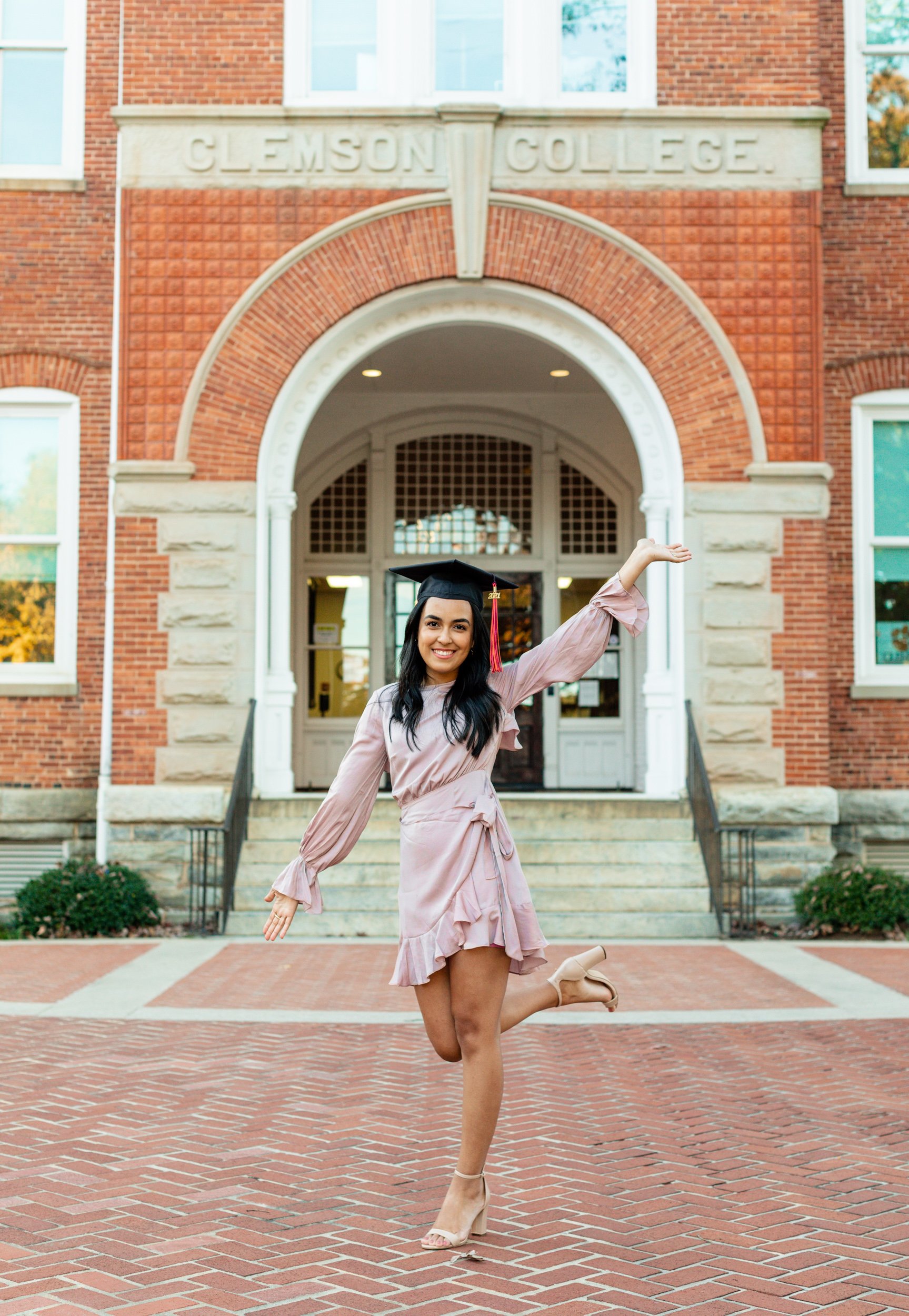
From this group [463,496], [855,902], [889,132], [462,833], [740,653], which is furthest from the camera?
[463,496]

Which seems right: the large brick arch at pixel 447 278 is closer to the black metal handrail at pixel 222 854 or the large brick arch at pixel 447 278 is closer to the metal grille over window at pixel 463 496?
the black metal handrail at pixel 222 854

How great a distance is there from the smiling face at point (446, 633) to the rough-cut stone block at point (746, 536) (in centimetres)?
856

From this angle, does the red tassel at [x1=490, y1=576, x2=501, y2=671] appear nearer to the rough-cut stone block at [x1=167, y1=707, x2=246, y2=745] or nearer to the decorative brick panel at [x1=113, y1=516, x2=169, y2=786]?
the rough-cut stone block at [x1=167, y1=707, x2=246, y2=745]

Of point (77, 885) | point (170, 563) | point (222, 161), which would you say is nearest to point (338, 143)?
point (222, 161)

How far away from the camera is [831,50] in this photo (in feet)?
46.2

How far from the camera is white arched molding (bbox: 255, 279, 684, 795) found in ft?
41.8

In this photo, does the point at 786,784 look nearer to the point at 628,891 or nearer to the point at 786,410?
the point at 628,891

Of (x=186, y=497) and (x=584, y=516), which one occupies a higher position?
(x=584, y=516)

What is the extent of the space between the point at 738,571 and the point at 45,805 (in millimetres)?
7038

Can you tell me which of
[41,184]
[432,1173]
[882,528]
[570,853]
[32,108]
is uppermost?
[32,108]

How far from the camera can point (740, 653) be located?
1241 cm

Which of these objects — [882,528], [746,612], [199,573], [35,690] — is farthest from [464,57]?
[35,690]

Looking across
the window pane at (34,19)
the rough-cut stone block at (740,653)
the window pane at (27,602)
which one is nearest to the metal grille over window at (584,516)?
the rough-cut stone block at (740,653)

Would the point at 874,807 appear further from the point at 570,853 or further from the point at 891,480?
the point at 570,853
